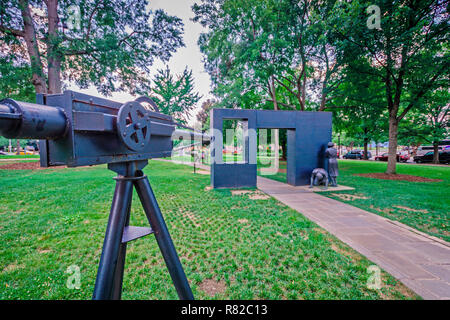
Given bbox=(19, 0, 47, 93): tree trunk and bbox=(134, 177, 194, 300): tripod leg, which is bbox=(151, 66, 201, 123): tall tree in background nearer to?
bbox=(19, 0, 47, 93): tree trunk

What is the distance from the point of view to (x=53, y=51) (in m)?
10.5

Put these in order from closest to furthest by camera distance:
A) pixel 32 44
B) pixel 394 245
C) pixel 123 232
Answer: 1. pixel 123 232
2. pixel 394 245
3. pixel 32 44

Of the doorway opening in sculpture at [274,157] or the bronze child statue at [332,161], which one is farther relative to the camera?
the doorway opening in sculpture at [274,157]

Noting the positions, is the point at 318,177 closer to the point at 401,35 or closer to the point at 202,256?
the point at 401,35

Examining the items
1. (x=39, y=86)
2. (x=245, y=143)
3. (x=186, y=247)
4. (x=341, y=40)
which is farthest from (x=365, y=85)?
(x=39, y=86)

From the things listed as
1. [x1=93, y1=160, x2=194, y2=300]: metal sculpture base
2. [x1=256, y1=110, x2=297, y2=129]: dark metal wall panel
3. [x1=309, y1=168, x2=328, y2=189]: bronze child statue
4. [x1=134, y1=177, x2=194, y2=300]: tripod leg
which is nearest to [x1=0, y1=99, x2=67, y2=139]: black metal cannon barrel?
[x1=93, y1=160, x2=194, y2=300]: metal sculpture base

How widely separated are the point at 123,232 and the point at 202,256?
245 cm

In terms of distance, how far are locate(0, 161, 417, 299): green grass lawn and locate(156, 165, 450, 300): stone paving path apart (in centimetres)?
27

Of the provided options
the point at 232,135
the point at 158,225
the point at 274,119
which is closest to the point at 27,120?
the point at 158,225

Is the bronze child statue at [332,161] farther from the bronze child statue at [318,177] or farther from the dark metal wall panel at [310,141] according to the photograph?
the dark metal wall panel at [310,141]

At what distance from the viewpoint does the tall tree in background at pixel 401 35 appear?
8.75 metres

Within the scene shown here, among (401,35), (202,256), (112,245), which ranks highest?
(401,35)

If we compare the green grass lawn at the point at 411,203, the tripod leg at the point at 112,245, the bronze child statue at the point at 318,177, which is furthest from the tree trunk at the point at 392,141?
the tripod leg at the point at 112,245
